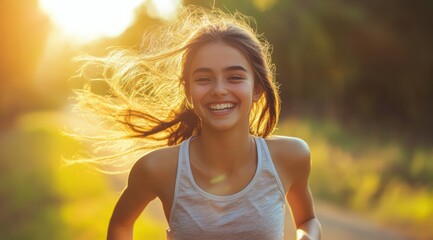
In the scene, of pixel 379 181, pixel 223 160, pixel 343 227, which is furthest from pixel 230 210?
pixel 379 181

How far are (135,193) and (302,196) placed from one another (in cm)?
72

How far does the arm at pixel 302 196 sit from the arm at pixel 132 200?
598 millimetres

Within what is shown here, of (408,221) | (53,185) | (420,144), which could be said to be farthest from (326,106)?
(408,221)

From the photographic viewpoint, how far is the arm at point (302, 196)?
3254 mm

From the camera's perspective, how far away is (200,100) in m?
3.07

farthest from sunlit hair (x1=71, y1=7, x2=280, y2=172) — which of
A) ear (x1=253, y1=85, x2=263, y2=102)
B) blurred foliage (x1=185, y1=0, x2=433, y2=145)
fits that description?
blurred foliage (x1=185, y1=0, x2=433, y2=145)

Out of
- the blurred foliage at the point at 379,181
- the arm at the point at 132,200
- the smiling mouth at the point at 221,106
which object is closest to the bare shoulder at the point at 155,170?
the arm at the point at 132,200

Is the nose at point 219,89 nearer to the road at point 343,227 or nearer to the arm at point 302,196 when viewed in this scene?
the arm at point 302,196

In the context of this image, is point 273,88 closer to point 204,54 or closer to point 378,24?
point 204,54

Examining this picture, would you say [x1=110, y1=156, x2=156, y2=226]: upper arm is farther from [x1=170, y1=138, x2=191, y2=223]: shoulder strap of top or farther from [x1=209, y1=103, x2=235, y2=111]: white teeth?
[x1=209, y1=103, x2=235, y2=111]: white teeth

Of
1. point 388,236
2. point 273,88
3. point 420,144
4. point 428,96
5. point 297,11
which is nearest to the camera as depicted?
point 273,88

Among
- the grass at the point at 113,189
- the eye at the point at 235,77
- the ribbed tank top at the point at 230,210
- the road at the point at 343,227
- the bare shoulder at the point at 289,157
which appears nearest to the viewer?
the ribbed tank top at the point at 230,210

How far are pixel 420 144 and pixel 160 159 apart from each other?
14580 millimetres

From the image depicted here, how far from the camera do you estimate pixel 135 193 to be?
10.5 feet
